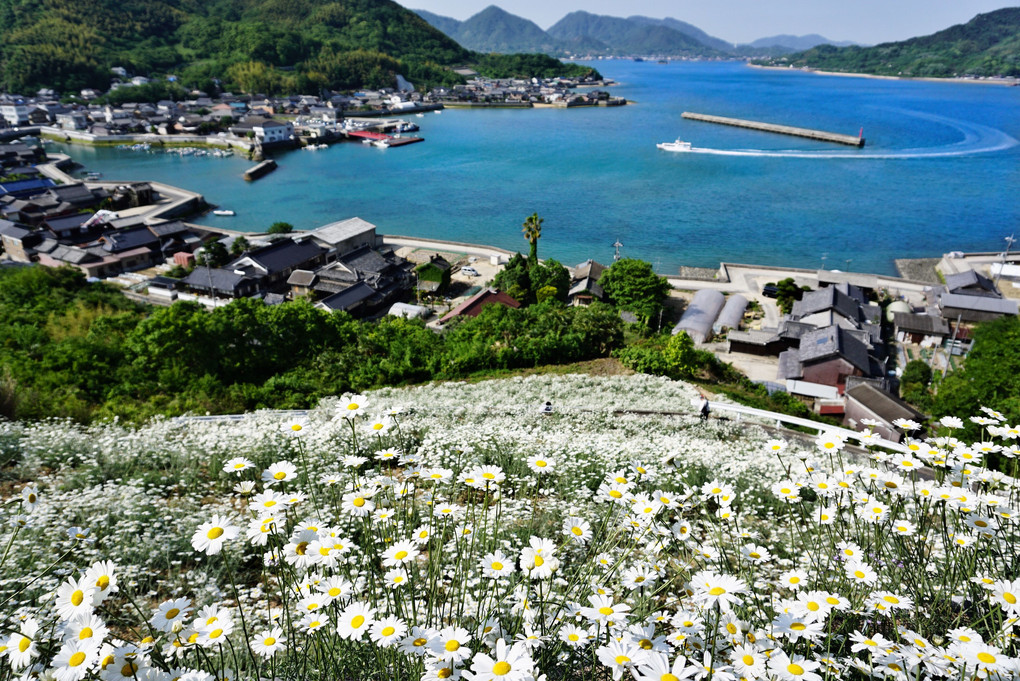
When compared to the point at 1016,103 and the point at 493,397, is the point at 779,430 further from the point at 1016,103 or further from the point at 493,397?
the point at 1016,103

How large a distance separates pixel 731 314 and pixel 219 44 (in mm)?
118077

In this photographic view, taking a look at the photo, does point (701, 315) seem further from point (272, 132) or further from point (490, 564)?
point (272, 132)

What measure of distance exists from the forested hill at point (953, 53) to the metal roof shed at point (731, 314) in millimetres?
169661

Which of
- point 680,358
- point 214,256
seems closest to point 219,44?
point 214,256

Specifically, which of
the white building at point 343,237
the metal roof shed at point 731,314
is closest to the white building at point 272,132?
the white building at point 343,237

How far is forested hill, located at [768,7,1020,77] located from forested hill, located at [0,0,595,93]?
129 metres

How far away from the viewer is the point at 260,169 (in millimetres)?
54000

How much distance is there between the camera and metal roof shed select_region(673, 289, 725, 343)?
2311cm

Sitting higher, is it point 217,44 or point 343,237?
point 217,44

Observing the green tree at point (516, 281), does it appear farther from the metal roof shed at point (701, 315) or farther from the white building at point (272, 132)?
the white building at point (272, 132)

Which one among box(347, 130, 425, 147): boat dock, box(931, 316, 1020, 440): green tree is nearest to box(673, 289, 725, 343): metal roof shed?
box(931, 316, 1020, 440): green tree

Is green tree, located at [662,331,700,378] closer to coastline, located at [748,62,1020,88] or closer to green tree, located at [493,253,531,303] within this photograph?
green tree, located at [493,253,531,303]

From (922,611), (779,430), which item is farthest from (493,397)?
(922,611)

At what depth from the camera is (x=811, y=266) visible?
Answer: 3291 cm
